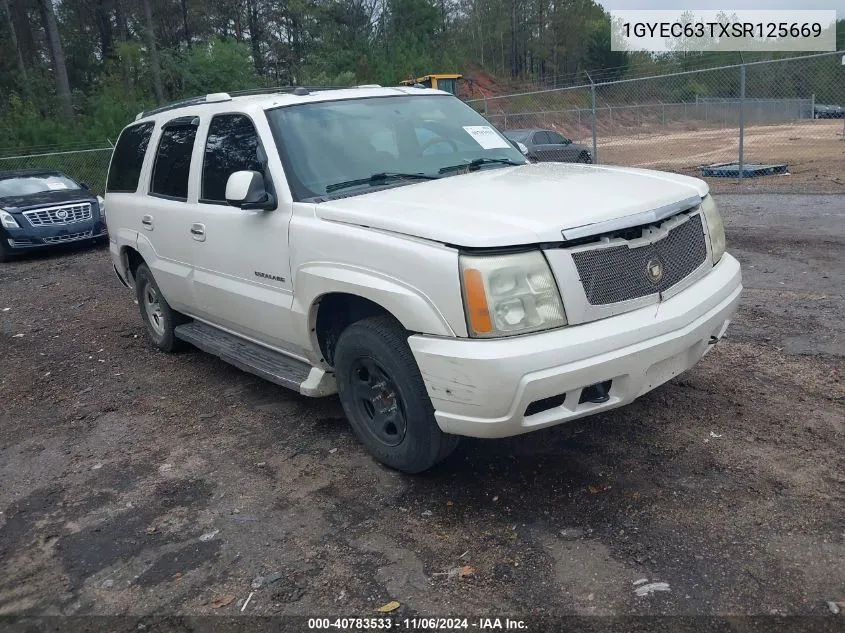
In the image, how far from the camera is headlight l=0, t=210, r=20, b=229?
39.8ft

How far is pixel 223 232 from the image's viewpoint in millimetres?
4699

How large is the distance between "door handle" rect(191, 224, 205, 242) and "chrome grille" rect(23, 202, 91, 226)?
339 inches

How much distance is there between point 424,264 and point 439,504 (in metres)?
1.17

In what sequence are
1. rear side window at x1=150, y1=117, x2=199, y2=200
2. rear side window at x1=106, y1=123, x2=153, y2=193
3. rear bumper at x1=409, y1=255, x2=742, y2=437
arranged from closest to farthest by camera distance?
rear bumper at x1=409, y1=255, x2=742, y2=437 < rear side window at x1=150, y1=117, x2=199, y2=200 < rear side window at x1=106, y1=123, x2=153, y2=193

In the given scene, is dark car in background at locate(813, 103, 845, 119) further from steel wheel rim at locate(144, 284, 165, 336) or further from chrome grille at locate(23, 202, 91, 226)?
steel wheel rim at locate(144, 284, 165, 336)

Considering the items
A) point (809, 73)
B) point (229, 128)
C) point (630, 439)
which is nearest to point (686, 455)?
point (630, 439)

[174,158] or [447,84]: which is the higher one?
[447,84]

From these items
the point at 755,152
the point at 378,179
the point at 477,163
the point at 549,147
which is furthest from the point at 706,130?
the point at 378,179

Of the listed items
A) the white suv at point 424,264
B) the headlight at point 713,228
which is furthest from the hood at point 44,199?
the headlight at point 713,228

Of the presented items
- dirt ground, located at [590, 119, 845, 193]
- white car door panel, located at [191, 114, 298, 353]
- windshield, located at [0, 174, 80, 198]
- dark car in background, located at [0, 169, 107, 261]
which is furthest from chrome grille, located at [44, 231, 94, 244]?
dirt ground, located at [590, 119, 845, 193]

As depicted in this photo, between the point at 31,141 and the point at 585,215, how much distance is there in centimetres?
2609

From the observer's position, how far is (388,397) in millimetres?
3871

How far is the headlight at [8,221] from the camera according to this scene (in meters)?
12.1

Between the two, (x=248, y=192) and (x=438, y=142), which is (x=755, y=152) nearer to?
(x=438, y=142)
